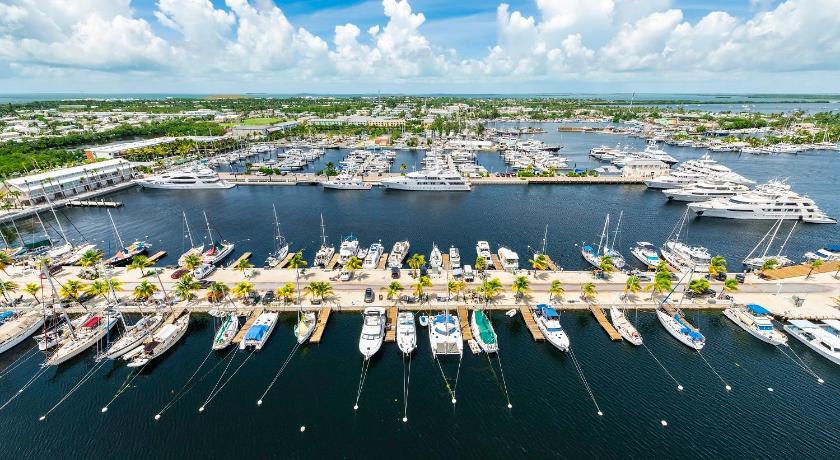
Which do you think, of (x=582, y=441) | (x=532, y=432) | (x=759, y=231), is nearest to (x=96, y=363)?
(x=532, y=432)

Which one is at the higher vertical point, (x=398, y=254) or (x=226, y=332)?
(x=226, y=332)

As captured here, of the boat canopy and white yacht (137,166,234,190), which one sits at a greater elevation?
the boat canopy

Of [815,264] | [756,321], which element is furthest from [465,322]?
[815,264]

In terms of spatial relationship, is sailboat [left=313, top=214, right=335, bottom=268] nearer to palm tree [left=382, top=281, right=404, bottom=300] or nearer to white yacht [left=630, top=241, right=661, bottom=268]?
palm tree [left=382, top=281, right=404, bottom=300]

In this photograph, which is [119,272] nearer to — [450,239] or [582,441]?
[450,239]

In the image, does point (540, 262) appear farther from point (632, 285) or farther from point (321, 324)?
point (321, 324)

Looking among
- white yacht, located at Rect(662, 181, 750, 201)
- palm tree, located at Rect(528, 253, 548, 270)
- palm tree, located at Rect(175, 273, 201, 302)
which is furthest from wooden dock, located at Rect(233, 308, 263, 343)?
white yacht, located at Rect(662, 181, 750, 201)

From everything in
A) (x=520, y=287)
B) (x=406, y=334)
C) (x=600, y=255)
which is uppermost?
(x=520, y=287)
